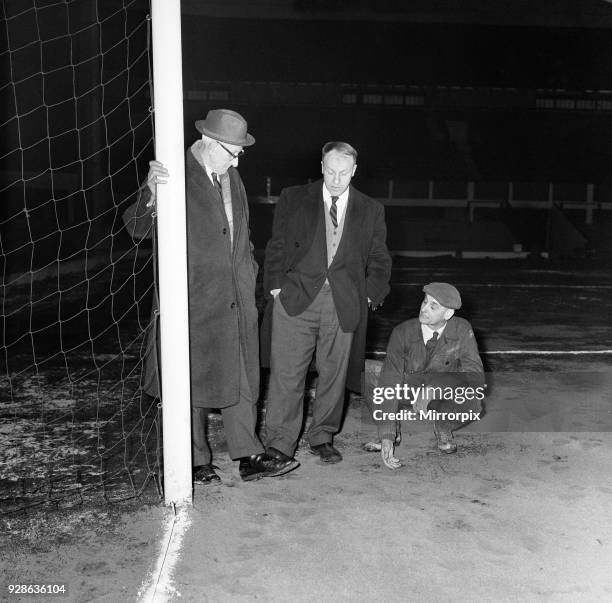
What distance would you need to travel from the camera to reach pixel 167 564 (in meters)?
3.00

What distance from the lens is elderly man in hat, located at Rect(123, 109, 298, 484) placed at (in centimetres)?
368

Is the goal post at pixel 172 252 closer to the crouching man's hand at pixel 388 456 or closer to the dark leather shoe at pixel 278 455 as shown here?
the dark leather shoe at pixel 278 455

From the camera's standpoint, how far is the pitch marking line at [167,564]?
2.77 metres

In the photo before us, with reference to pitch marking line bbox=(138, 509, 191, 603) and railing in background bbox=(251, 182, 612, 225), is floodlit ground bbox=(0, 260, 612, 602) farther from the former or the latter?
railing in background bbox=(251, 182, 612, 225)

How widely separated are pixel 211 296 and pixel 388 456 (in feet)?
3.84

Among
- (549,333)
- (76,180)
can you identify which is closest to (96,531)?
(549,333)

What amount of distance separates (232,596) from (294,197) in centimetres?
194

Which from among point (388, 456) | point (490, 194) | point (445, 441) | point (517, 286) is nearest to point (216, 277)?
point (388, 456)

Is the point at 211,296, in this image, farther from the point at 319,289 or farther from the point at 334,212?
the point at 334,212

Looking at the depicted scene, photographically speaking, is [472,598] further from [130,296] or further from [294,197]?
[130,296]

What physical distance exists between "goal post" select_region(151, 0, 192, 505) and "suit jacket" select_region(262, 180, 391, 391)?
635 millimetres

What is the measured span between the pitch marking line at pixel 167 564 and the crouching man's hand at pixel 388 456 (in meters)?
1.05

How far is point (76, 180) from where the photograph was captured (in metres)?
17.0

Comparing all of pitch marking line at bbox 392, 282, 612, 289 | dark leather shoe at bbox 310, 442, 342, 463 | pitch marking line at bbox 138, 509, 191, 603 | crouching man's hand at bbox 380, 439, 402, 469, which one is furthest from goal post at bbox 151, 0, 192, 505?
pitch marking line at bbox 392, 282, 612, 289
